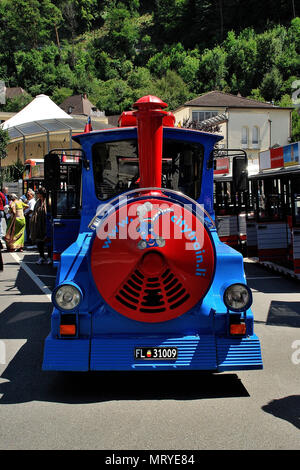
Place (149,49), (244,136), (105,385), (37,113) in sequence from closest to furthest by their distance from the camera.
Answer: (105,385), (37,113), (244,136), (149,49)

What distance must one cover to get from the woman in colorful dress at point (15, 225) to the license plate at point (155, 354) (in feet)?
49.6

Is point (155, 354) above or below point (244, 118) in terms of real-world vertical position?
below

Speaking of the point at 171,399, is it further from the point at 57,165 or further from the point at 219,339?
the point at 57,165

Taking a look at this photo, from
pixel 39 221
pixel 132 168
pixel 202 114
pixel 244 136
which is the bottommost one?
pixel 39 221

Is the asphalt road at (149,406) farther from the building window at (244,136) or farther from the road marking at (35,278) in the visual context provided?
the building window at (244,136)

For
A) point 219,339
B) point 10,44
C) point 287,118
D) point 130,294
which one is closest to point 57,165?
point 130,294

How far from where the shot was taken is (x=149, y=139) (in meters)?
5.77

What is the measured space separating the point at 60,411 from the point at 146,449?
1095 millimetres

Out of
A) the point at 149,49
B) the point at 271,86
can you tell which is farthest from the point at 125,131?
the point at 149,49

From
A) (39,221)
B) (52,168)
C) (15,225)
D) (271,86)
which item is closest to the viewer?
(52,168)

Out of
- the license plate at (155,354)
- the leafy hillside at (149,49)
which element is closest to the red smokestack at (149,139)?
the license plate at (155,354)

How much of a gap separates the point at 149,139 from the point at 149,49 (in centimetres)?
14478

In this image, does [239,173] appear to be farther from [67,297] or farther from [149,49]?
[149,49]

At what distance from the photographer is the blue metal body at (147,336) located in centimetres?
525
